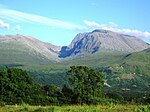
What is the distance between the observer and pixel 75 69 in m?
61.0

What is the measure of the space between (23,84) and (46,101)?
5.16 m

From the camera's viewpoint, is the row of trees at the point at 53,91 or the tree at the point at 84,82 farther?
the tree at the point at 84,82

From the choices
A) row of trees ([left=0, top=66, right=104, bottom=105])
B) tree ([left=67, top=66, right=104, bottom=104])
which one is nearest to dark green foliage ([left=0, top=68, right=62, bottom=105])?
row of trees ([left=0, top=66, right=104, bottom=105])

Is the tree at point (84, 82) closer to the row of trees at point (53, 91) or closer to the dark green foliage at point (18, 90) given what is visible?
the row of trees at point (53, 91)

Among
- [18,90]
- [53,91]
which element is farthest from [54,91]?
[18,90]

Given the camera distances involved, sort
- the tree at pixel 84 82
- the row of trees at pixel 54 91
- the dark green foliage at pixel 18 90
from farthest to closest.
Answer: the tree at pixel 84 82
the row of trees at pixel 54 91
the dark green foliage at pixel 18 90

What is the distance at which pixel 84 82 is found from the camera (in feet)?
205

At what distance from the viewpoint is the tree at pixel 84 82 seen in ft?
199

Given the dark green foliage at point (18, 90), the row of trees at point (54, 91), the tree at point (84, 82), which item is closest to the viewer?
the dark green foliage at point (18, 90)

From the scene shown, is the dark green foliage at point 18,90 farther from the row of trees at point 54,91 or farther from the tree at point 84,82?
the tree at point 84,82

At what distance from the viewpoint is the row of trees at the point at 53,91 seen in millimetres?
54812

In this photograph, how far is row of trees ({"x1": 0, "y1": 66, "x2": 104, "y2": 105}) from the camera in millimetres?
54812

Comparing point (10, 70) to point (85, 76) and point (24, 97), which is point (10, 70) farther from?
point (85, 76)

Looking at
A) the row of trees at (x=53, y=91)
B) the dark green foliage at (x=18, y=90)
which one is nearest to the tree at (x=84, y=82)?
the row of trees at (x=53, y=91)
